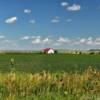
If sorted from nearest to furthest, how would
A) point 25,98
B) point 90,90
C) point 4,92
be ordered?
point 25,98, point 4,92, point 90,90

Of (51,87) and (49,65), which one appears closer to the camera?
(51,87)

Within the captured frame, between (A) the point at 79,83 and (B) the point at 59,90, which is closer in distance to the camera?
(B) the point at 59,90

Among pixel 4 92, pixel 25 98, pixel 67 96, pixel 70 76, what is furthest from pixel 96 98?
pixel 70 76

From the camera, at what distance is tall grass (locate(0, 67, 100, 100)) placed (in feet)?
45.4

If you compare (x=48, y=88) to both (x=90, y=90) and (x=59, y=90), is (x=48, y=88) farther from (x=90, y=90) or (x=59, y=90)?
(x=90, y=90)

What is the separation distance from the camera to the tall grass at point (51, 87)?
13852 mm

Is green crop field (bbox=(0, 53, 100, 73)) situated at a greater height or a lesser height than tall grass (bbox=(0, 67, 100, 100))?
greater

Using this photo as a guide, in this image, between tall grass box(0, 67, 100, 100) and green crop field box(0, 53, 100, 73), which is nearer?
tall grass box(0, 67, 100, 100)

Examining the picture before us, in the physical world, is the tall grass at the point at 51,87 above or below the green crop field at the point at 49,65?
below

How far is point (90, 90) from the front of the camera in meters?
16.0

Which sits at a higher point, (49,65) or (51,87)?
(49,65)

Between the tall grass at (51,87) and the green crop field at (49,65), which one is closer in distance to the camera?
the tall grass at (51,87)

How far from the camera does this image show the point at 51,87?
1611 cm

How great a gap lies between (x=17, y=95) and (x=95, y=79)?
448 cm
